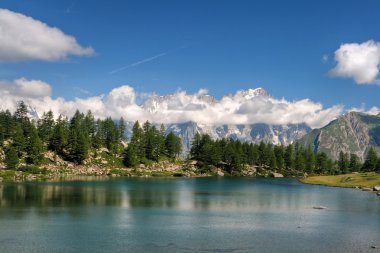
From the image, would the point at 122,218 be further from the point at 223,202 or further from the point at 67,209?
the point at 223,202

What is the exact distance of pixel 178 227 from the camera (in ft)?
237

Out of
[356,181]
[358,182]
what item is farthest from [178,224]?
[356,181]

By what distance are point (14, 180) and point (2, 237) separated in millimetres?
113990

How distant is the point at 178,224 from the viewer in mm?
75500

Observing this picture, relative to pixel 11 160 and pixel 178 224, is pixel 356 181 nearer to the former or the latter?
pixel 178 224

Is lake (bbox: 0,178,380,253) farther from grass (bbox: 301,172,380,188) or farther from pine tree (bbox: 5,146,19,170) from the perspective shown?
pine tree (bbox: 5,146,19,170)

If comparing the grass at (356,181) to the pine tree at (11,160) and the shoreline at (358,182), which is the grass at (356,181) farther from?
the pine tree at (11,160)

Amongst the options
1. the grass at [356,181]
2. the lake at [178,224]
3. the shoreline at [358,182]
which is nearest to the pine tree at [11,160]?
the lake at [178,224]

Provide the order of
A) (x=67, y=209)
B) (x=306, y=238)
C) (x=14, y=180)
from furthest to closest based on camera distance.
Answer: (x=14, y=180)
(x=67, y=209)
(x=306, y=238)

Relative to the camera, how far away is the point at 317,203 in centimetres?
11531

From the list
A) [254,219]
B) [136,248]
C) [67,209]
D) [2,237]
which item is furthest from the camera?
[67,209]

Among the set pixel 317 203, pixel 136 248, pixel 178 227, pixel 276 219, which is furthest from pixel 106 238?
pixel 317 203

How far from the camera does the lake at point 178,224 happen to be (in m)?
58.2

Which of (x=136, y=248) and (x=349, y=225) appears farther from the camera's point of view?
(x=349, y=225)
